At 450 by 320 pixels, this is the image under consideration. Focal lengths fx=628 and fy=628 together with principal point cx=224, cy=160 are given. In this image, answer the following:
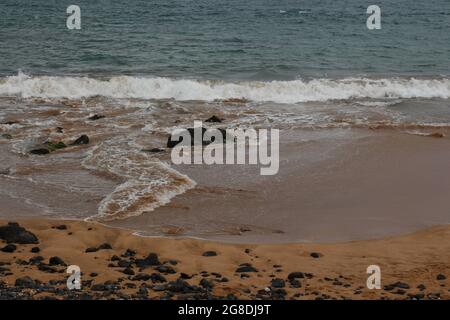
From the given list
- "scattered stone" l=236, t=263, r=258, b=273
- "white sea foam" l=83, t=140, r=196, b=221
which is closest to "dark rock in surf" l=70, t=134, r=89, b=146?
"white sea foam" l=83, t=140, r=196, b=221

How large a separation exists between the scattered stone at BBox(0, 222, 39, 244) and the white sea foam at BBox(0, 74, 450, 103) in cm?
1253

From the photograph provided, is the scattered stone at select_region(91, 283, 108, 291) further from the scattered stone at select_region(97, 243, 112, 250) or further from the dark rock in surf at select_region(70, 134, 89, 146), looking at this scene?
the dark rock in surf at select_region(70, 134, 89, 146)

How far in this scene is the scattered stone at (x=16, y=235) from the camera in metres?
8.73

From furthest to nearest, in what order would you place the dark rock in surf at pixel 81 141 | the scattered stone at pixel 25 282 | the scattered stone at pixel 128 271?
the dark rock in surf at pixel 81 141
the scattered stone at pixel 128 271
the scattered stone at pixel 25 282

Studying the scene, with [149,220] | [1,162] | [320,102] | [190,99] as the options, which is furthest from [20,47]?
[149,220]

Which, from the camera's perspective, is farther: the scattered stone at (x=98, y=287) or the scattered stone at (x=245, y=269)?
the scattered stone at (x=245, y=269)

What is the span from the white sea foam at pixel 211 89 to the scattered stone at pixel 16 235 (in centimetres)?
1253

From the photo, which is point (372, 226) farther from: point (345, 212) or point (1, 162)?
point (1, 162)

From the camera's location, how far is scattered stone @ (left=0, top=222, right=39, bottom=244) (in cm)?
873

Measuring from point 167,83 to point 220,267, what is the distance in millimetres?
15087

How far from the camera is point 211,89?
22359mm

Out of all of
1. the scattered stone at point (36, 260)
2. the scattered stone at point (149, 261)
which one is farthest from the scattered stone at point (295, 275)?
the scattered stone at point (36, 260)

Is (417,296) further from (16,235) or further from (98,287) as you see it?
(16,235)

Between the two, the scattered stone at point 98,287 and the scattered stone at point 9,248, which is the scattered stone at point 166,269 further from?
the scattered stone at point 9,248
